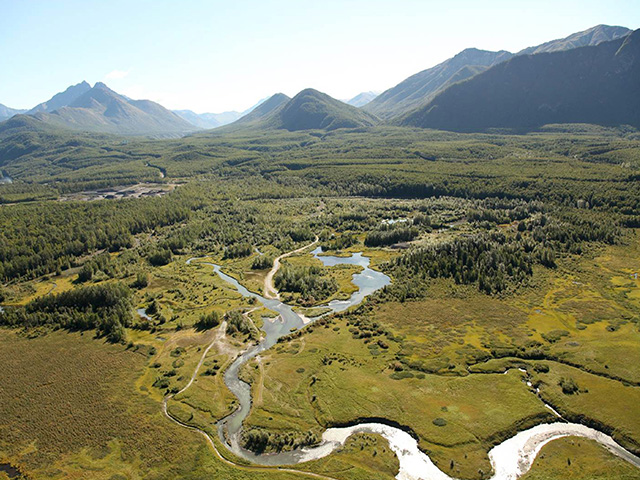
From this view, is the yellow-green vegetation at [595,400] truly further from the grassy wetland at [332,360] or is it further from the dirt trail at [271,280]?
the dirt trail at [271,280]

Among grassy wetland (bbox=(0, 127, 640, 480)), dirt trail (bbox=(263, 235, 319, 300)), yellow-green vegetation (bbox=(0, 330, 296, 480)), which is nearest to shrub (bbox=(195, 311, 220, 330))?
grassy wetland (bbox=(0, 127, 640, 480))

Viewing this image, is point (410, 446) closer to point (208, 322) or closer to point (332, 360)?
point (332, 360)

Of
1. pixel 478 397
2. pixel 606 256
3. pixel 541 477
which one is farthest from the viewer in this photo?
pixel 606 256

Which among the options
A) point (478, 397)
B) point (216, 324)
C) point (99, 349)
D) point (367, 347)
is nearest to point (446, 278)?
point (367, 347)

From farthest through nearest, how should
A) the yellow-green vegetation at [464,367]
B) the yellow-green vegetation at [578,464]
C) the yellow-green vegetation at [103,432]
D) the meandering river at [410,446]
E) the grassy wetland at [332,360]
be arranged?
the yellow-green vegetation at [464,367], the grassy wetland at [332,360], the yellow-green vegetation at [103,432], the meandering river at [410,446], the yellow-green vegetation at [578,464]

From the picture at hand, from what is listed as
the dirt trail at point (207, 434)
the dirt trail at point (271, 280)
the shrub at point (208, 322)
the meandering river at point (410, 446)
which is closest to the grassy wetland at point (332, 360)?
the shrub at point (208, 322)

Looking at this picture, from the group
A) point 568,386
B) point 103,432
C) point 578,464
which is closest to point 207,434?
point 103,432

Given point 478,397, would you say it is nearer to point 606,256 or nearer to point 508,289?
point 508,289

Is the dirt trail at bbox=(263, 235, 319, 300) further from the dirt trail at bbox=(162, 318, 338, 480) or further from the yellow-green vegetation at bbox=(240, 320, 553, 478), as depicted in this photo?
the yellow-green vegetation at bbox=(240, 320, 553, 478)
